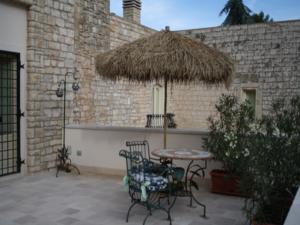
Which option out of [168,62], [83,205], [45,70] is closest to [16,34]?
[45,70]

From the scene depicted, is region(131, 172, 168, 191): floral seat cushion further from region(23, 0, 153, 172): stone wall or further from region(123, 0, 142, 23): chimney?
region(123, 0, 142, 23): chimney

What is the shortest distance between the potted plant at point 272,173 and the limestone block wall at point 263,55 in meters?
7.47

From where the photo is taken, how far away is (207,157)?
163 inches

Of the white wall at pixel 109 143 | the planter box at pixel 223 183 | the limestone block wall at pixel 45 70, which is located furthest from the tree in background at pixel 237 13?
the planter box at pixel 223 183

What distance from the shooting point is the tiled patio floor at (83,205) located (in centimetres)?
371

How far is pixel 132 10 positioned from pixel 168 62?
7.18 m

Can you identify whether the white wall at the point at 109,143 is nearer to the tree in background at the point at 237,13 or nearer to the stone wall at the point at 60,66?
the stone wall at the point at 60,66

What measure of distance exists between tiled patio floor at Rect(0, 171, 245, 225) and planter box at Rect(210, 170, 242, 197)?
11 cm

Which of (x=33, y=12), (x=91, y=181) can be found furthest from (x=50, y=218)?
(x=33, y=12)

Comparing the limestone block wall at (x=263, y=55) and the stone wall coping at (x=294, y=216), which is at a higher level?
the limestone block wall at (x=263, y=55)

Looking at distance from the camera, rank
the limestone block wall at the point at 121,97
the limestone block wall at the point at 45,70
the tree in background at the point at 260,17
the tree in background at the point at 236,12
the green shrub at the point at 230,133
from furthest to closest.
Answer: the tree in background at the point at 260,17, the tree in background at the point at 236,12, the limestone block wall at the point at 121,97, the limestone block wall at the point at 45,70, the green shrub at the point at 230,133

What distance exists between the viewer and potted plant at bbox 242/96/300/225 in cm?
293

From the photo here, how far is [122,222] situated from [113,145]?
7.79ft

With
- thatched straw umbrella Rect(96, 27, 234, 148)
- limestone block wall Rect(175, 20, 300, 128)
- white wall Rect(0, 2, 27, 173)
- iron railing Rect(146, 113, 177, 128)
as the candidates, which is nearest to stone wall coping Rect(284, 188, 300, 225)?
thatched straw umbrella Rect(96, 27, 234, 148)
